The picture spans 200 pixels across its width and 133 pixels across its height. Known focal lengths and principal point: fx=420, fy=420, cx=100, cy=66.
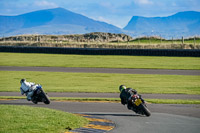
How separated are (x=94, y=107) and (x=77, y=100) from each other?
2.50 metres

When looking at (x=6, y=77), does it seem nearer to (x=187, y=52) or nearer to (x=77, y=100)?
(x=77, y=100)

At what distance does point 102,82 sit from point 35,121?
17.1 meters

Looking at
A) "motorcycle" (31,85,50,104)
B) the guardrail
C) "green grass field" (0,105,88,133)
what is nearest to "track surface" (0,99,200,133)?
"motorcycle" (31,85,50,104)

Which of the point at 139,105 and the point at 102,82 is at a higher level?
the point at 139,105

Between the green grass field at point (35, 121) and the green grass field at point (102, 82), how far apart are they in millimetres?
10455

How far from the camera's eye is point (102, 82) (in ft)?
91.1

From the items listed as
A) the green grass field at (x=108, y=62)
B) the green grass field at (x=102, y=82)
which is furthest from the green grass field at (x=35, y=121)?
the green grass field at (x=108, y=62)

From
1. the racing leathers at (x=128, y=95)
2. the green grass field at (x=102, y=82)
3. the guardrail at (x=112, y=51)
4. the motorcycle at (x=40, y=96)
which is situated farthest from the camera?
the guardrail at (x=112, y=51)

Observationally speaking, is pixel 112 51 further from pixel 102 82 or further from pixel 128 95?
pixel 128 95

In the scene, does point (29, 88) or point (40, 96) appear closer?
point (40, 96)

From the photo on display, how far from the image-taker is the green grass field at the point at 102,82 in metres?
23.5

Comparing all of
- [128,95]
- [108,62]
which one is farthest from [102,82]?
[108,62]

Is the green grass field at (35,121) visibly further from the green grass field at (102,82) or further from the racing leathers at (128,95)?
the green grass field at (102,82)

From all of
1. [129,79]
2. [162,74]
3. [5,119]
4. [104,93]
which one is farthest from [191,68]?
[5,119]
